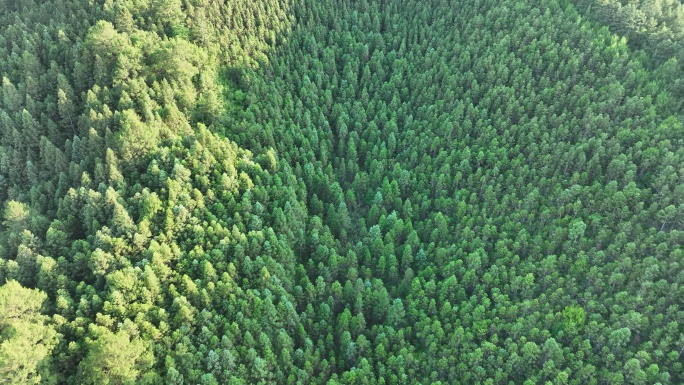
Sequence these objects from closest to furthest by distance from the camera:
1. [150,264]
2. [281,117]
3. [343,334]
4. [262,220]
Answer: [150,264], [343,334], [262,220], [281,117]

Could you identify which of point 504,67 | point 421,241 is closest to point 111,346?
point 421,241

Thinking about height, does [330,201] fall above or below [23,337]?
below

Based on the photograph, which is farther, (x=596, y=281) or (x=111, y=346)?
(x=596, y=281)

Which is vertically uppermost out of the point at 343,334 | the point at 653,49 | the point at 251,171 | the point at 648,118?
the point at 653,49

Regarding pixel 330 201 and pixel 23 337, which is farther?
pixel 330 201

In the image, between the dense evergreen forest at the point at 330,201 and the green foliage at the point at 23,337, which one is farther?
the dense evergreen forest at the point at 330,201

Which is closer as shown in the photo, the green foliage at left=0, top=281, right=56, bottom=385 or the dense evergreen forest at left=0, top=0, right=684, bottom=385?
the green foliage at left=0, top=281, right=56, bottom=385

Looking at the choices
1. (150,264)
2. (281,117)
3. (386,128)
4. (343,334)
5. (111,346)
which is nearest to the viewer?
(111,346)

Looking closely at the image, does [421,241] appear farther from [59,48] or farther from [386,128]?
[59,48]
